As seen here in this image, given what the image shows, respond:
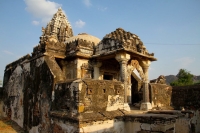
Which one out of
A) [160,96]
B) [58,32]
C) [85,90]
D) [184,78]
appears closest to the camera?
[85,90]

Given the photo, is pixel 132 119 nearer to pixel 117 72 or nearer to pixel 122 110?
pixel 122 110

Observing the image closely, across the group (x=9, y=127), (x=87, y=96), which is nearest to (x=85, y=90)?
(x=87, y=96)

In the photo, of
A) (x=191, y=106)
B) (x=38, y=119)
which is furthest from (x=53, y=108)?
(x=191, y=106)

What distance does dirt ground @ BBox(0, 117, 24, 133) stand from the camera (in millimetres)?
9188

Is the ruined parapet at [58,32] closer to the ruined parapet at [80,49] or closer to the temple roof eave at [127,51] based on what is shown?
the ruined parapet at [80,49]

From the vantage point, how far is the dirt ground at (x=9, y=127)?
9188 millimetres

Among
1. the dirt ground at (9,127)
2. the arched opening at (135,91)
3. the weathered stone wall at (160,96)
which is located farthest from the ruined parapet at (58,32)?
the weathered stone wall at (160,96)

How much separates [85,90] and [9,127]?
638 cm

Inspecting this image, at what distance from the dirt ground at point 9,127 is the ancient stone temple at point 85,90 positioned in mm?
256

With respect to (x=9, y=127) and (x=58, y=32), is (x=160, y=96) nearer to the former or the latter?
A: (x=9, y=127)

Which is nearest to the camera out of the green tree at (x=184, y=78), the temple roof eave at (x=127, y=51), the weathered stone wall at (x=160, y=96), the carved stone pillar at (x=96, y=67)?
the temple roof eave at (x=127, y=51)

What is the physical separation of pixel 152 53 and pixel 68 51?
4.86 m

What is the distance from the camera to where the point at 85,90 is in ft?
19.4

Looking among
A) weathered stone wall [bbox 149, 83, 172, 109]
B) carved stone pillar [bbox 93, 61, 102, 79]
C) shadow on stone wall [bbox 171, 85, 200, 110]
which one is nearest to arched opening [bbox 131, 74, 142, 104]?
weathered stone wall [bbox 149, 83, 172, 109]
